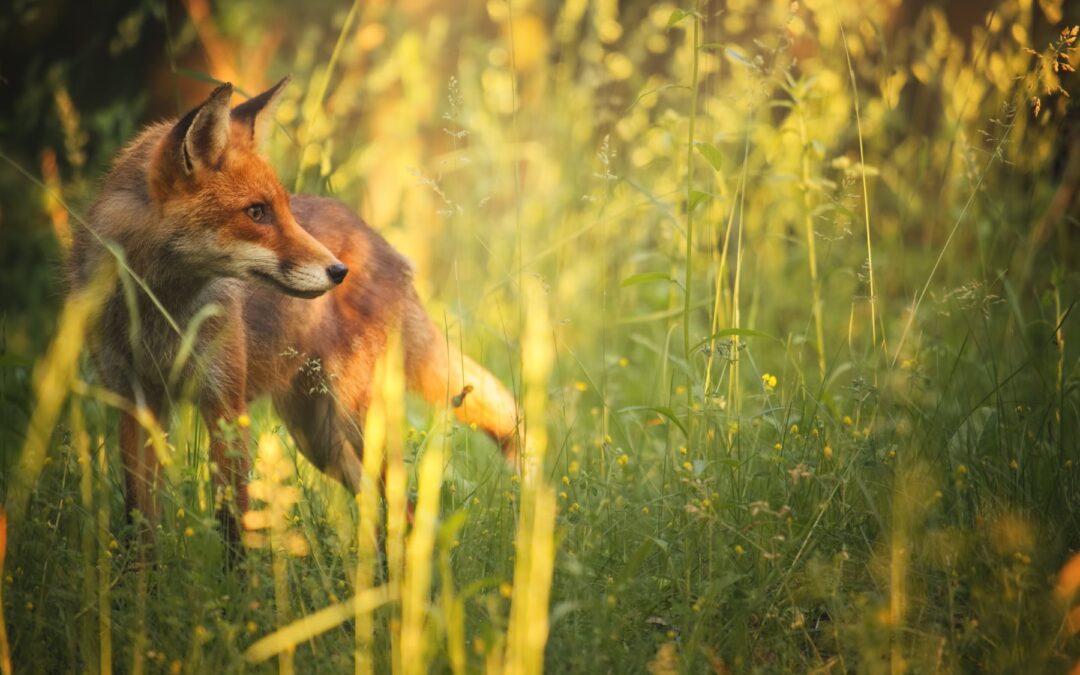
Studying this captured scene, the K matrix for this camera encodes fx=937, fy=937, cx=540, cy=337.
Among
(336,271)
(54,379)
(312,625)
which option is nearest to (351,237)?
(336,271)

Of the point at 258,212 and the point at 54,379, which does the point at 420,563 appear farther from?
the point at 258,212

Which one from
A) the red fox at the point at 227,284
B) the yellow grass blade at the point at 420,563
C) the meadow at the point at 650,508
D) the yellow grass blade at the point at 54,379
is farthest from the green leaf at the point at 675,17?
the yellow grass blade at the point at 54,379

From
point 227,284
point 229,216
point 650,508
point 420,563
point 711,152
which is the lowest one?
point 650,508

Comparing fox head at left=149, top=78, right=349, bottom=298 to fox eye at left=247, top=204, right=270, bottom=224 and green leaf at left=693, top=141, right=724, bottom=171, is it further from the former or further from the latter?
green leaf at left=693, top=141, right=724, bottom=171

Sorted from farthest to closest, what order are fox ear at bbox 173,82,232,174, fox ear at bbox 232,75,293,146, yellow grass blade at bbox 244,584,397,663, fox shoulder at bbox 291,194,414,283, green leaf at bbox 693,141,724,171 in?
fox shoulder at bbox 291,194,414,283
fox ear at bbox 232,75,293,146
fox ear at bbox 173,82,232,174
green leaf at bbox 693,141,724,171
yellow grass blade at bbox 244,584,397,663

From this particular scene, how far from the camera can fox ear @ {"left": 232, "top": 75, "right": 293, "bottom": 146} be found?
10.7 feet

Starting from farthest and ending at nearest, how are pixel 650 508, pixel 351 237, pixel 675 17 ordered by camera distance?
pixel 351 237
pixel 650 508
pixel 675 17

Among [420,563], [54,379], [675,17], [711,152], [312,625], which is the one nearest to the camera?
[420,563]

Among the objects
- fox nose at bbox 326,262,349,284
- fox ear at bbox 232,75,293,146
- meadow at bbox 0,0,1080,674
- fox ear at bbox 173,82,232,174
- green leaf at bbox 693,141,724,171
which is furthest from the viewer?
fox ear at bbox 232,75,293,146

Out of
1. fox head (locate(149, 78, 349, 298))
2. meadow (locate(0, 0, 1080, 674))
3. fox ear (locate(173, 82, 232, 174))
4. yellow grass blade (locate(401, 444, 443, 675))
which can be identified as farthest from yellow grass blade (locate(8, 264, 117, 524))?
yellow grass blade (locate(401, 444, 443, 675))

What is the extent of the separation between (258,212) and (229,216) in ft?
0.31

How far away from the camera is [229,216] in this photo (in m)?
3.14

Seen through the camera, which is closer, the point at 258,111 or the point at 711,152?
the point at 711,152

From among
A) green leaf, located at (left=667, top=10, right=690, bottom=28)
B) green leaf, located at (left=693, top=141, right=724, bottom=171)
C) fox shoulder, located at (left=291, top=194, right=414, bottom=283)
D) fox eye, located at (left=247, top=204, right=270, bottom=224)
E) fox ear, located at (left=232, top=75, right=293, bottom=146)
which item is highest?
green leaf, located at (left=667, top=10, right=690, bottom=28)
